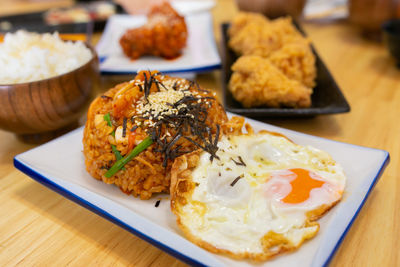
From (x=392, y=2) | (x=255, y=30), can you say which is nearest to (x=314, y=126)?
(x=255, y=30)

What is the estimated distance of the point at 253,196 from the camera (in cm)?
143

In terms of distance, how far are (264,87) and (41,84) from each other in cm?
142

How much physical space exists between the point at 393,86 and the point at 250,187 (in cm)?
219

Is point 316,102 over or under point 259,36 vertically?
under

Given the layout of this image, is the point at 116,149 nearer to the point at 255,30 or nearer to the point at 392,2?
the point at 255,30

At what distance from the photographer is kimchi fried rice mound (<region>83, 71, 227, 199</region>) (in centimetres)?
160

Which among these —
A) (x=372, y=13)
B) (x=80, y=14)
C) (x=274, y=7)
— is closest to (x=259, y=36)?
(x=274, y=7)

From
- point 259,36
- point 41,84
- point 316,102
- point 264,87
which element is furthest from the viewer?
point 259,36

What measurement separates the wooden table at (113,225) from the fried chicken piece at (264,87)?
17 centimetres

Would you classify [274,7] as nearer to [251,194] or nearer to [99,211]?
[251,194]

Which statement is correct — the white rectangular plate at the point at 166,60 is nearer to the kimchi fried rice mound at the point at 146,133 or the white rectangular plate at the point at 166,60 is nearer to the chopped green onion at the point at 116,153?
the kimchi fried rice mound at the point at 146,133

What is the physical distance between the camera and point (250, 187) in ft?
4.80

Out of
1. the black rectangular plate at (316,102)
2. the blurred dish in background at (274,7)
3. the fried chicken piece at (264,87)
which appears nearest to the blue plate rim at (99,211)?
the black rectangular plate at (316,102)

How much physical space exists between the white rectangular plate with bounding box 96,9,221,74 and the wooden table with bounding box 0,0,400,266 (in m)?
1.01
